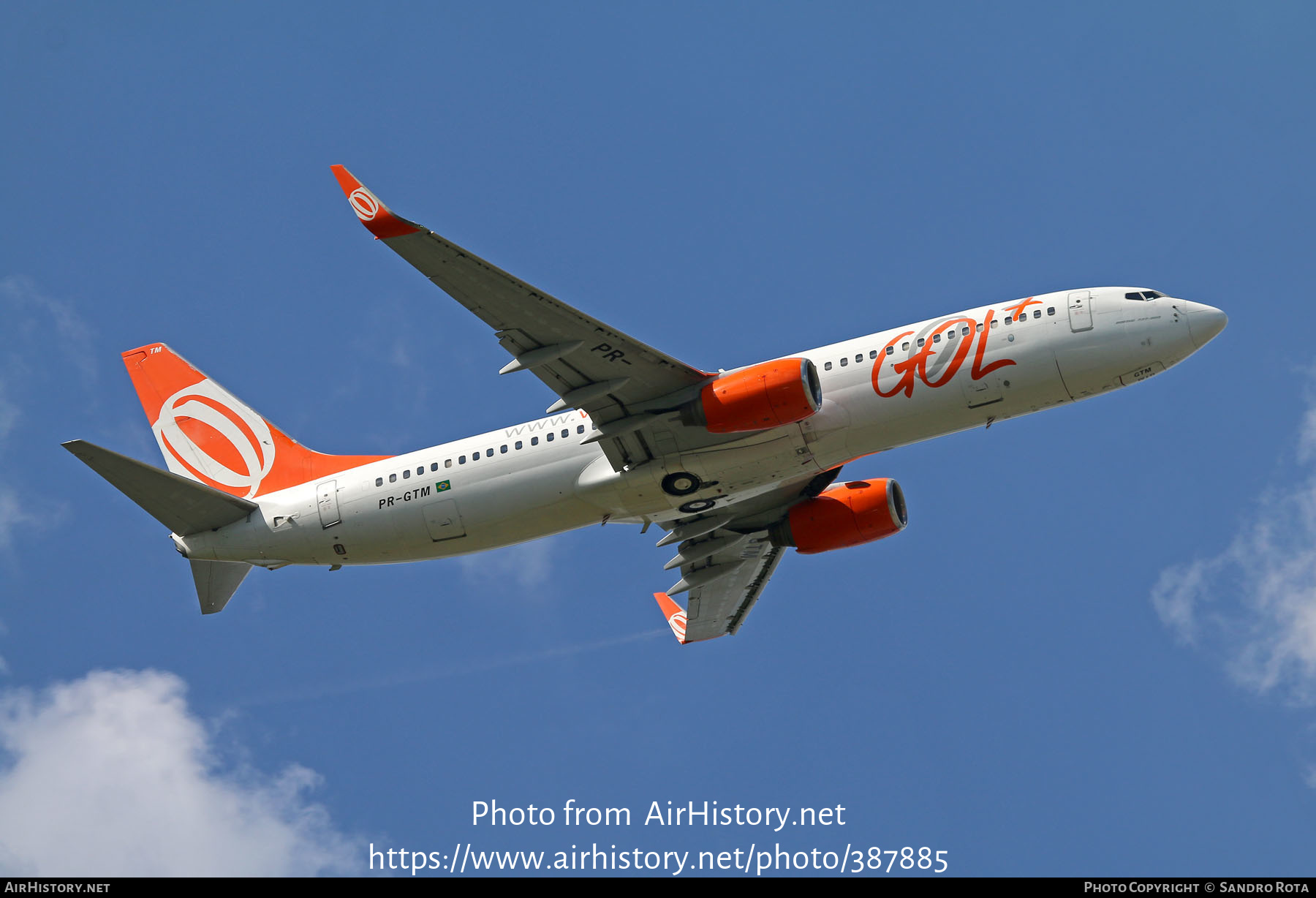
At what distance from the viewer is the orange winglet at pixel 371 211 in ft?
101

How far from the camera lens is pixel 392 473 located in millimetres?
39469

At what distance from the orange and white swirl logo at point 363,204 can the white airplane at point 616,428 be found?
0.04 m

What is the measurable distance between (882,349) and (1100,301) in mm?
6429

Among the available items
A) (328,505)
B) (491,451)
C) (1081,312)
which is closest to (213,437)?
(328,505)

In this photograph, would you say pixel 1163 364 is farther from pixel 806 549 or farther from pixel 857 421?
pixel 806 549

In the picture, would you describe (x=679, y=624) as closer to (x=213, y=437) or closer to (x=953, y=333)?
(x=953, y=333)

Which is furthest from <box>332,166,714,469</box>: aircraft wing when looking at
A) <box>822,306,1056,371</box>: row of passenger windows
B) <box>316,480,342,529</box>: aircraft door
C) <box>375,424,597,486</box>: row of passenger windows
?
<box>316,480,342,529</box>: aircraft door

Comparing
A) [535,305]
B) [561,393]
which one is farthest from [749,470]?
[535,305]

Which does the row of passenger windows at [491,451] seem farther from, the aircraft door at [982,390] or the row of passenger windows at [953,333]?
the aircraft door at [982,390]

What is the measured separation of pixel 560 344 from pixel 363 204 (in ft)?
22.6

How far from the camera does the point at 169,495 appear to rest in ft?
126

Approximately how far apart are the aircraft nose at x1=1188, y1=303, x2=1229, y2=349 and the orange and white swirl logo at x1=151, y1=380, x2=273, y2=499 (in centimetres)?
2972

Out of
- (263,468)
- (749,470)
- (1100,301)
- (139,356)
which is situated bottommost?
(749,470)

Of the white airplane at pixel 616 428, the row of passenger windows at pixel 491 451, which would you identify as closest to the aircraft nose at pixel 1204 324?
the white airplane at pixel 616 428
